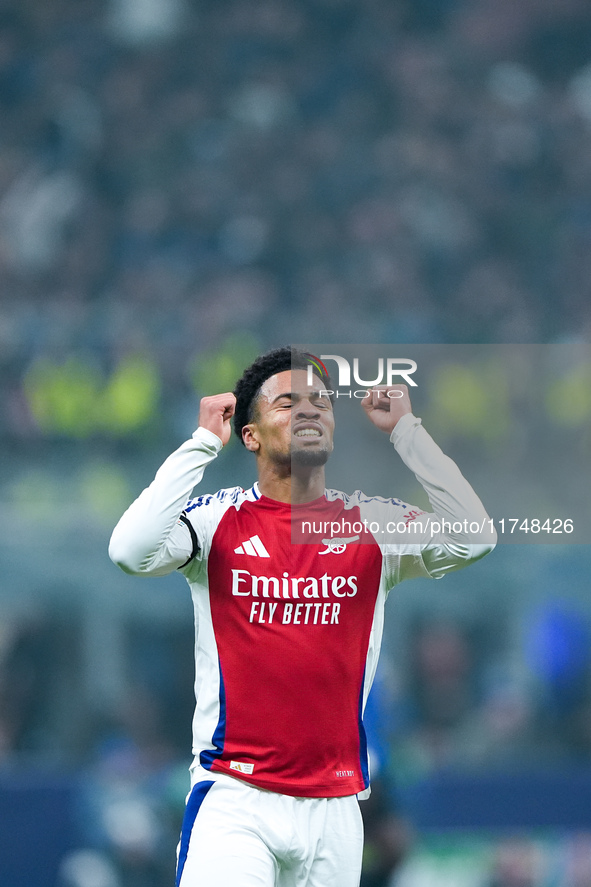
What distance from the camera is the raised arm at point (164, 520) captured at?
10.5ft

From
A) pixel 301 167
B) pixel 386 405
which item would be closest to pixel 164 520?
pixel 386 405

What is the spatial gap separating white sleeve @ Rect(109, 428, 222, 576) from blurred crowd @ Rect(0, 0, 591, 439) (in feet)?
22.5

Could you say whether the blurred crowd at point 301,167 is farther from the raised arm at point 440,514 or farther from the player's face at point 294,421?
the raised arm at point 440,514

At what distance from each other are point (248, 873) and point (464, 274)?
373 inches

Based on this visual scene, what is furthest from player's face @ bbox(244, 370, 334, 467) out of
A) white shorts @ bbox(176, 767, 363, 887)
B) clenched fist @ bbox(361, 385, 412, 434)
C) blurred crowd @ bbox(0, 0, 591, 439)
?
blurred crowd @ bbox(0, 0, 591, 439)

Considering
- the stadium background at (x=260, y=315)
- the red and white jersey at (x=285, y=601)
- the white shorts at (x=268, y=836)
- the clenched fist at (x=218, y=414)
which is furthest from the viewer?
the stadium background at (x=260, y=315)

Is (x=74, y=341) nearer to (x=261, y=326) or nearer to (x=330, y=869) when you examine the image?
(x=261, y=326)

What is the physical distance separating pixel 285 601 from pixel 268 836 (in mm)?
674

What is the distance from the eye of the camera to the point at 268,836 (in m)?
3.18

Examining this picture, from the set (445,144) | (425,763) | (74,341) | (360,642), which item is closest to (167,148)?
(445,144)

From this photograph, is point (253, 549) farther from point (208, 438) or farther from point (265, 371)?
point (265, 371)

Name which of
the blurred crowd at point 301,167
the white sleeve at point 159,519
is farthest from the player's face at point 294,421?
the blurred crowd at point 301,167

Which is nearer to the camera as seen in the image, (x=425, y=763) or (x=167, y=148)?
(x=425, y=763)

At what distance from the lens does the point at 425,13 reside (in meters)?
13.7
